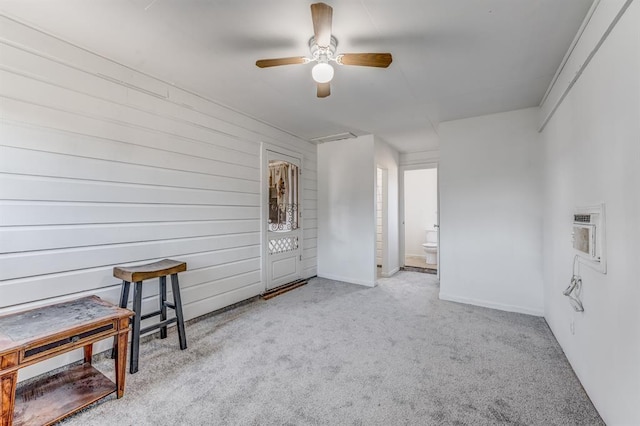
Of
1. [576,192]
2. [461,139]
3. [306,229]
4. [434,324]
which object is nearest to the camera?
[576,192]

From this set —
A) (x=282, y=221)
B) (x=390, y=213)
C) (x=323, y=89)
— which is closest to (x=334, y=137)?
(x=282, y=221)

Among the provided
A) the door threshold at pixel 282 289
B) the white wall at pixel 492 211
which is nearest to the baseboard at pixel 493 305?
the white wall at pixel 492 211

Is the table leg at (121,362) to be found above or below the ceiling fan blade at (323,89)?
below

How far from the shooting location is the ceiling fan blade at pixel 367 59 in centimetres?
→ 185

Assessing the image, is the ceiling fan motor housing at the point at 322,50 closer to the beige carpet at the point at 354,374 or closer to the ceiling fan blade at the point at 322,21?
the ceiling fan blade at the point at 322,21

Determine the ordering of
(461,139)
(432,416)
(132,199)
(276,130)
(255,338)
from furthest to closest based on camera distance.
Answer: (276,130), (461,139), (255,338), (132,199), (432,416)

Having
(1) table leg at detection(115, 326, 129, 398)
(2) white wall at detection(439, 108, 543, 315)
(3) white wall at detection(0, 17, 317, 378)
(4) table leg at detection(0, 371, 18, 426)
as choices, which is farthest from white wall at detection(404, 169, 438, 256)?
(4) table leg at detection(0, 371, 18, 426)

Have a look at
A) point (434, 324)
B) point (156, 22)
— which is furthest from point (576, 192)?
point (156, 22)

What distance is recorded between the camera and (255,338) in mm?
2662

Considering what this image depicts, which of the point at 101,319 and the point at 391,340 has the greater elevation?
the point at 101,319

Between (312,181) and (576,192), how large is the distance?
11.7 feet

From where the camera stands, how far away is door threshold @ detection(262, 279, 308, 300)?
384cm

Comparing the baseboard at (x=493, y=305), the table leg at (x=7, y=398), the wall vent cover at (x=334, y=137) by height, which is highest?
the wall vent cover at (x=334, y=137)

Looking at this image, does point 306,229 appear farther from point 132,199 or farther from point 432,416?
point 432,416
